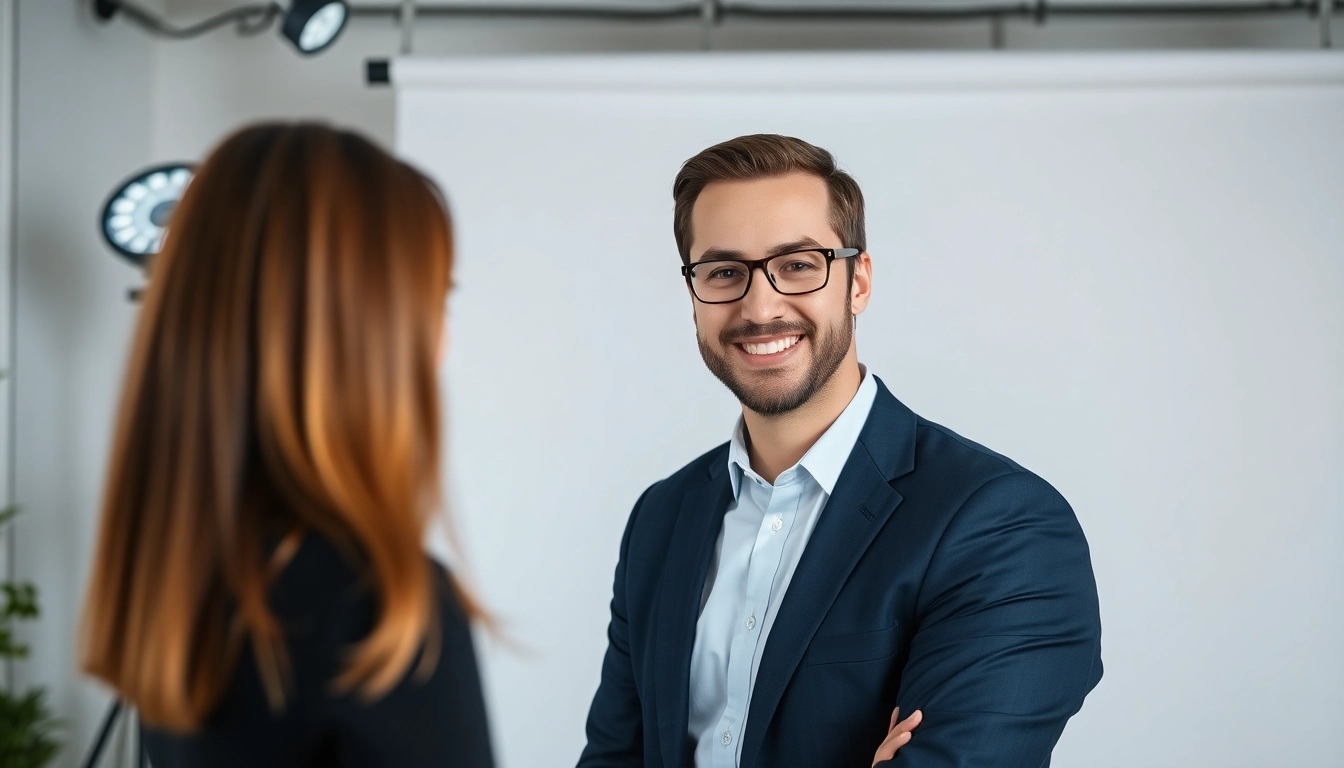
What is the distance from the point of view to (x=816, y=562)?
186 cm

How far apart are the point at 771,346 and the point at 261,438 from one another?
4.18 ft

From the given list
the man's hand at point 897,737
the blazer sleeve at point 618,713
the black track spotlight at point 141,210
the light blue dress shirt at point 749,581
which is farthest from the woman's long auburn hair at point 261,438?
the black track spotlight at point 141,210

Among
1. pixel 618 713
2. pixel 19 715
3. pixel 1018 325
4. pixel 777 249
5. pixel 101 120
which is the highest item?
pixel 101 120

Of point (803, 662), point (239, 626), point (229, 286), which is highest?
point (229, 286)

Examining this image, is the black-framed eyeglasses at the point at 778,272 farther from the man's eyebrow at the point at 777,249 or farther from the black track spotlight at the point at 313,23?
the black track spotlight at the point at 313,23

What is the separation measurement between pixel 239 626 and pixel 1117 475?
2.88 metres

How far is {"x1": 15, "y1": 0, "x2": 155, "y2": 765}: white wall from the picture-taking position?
10.7 ft

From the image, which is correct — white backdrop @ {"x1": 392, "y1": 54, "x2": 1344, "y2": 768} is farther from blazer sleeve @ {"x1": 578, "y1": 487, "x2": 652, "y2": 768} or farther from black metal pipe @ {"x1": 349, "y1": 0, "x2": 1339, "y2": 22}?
blazer sleeve @ {"x1": 578, "y1": 487, "x2": 652, "y2": 768}

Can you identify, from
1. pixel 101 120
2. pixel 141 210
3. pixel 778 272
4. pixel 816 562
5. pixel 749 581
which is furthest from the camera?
pixel 101 120

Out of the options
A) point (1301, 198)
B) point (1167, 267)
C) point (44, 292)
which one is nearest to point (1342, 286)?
point (1301, 198)

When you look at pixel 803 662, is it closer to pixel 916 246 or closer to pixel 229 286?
pixel 229 286

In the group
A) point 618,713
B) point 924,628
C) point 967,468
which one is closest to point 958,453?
point 967,468

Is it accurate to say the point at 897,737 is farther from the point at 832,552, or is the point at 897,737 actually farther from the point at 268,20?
the point at 268,20

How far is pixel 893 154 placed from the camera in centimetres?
326
